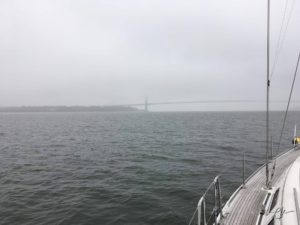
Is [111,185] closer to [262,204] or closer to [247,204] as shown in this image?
[247,204]

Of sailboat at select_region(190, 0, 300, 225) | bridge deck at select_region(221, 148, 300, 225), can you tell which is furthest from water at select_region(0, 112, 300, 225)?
sailboat at select_region(190, 0, 300, 225)

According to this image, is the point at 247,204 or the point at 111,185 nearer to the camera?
the point at 247,204

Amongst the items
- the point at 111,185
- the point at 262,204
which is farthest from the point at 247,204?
the point at 111,185

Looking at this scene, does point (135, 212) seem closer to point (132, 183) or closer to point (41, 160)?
point (132, 183)

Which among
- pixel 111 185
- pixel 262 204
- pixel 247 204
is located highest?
pixel 262 204

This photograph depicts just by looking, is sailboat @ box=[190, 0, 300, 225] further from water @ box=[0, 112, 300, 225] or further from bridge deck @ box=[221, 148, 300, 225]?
water @ box=[0, 112, 300, 225]

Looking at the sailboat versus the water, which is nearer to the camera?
the sailboat

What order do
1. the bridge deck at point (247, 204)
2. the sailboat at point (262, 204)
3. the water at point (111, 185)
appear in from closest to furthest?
1. the sailboat at point (262, 204)
2. the bridge deck at point (247, 204)
3. the water at point (111, 185)

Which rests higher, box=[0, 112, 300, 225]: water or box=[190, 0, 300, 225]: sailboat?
box=[190, 0, 300, 225]: sailboat

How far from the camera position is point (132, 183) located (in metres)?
14.2

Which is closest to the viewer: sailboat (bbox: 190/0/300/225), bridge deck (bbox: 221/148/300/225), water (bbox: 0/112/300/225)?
sailboat (bbox: 190/0/300/225)

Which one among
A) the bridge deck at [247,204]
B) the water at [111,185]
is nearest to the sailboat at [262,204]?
the bridge deck at [247,204]

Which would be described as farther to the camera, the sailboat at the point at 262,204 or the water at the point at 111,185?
the water at the point at 111,185

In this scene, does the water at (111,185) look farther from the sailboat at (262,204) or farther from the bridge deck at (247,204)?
the sailboat at (262,204)
